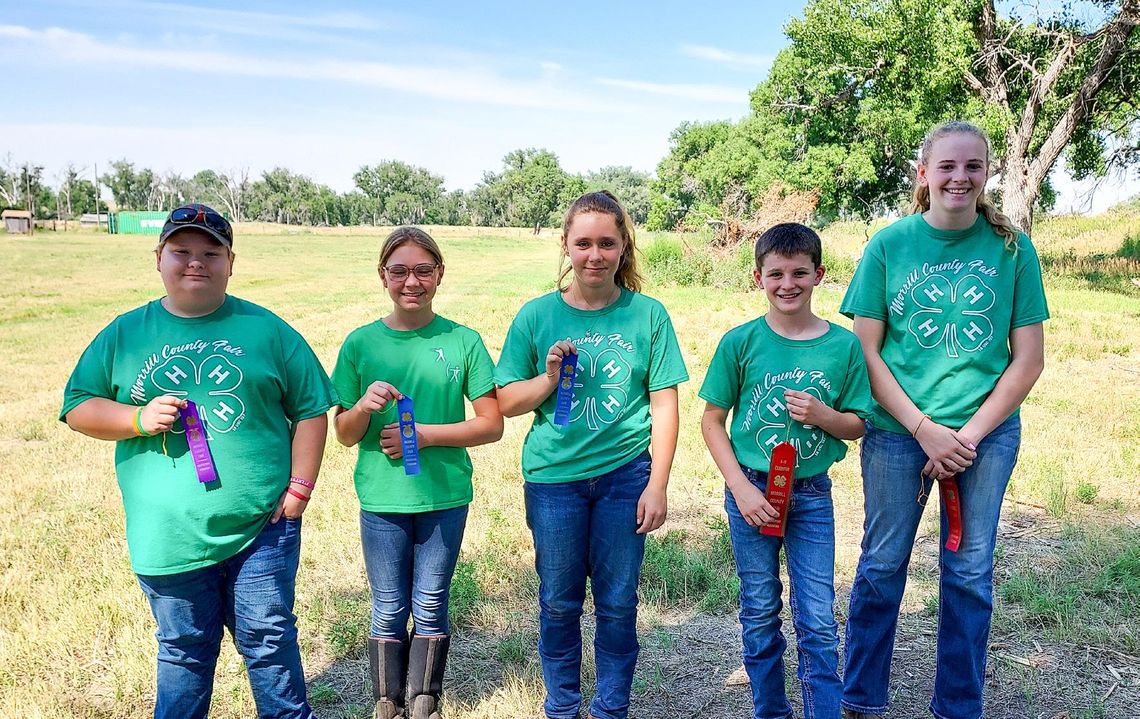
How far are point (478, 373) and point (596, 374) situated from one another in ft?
1.61

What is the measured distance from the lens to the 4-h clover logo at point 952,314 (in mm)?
2740

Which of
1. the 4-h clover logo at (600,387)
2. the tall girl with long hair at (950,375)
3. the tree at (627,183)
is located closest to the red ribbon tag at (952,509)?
the tall girl with long hair at (950,375)

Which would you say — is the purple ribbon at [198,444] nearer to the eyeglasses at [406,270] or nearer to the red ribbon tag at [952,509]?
the eyeglasses at [406,270]

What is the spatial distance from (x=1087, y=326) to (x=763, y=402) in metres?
11.6

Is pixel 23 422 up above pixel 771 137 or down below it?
below

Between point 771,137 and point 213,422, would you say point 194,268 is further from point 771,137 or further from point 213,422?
point 771,137

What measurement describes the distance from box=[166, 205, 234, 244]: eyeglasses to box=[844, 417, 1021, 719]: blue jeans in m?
2.42

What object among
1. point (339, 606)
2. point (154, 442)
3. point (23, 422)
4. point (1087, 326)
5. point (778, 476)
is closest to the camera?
point (154, 442)

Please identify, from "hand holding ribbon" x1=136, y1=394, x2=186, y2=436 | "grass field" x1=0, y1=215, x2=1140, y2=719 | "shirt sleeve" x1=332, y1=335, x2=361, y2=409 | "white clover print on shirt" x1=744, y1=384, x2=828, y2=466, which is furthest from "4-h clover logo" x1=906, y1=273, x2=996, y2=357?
"hand holding ribbon" x1=136, y1=394, x2=186, y2=436

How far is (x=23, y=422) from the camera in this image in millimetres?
8305

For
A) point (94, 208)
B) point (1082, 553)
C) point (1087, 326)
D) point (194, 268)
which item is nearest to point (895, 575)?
point (1082, 553)

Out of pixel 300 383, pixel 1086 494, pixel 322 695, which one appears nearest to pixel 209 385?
pixel 300 383

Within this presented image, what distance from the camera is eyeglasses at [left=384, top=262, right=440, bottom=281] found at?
2.94 meters

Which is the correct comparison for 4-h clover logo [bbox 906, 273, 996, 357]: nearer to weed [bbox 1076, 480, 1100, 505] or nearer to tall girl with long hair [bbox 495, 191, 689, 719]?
tall girl with long hair [bbox 495, 191, 689, 719]
